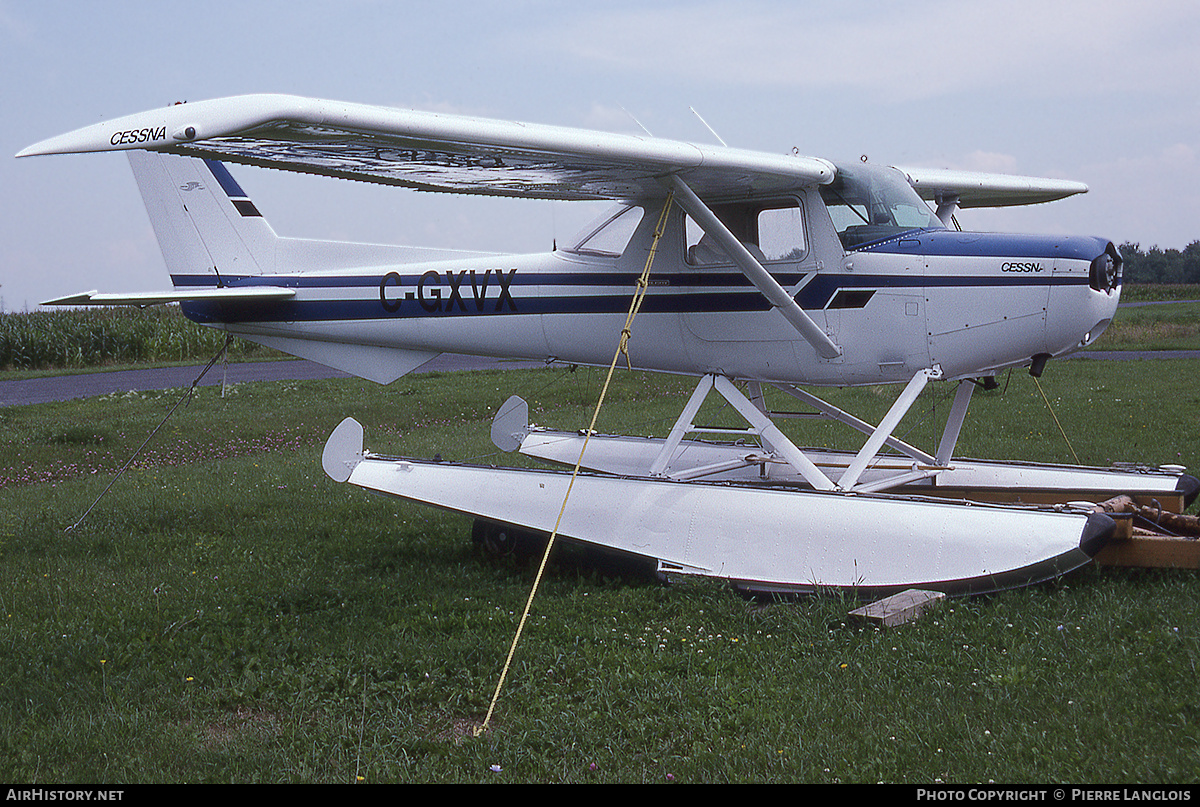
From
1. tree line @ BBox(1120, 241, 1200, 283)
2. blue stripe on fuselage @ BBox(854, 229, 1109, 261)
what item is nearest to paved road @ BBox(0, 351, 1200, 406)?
blue stripe on fuselage @ BBox(854, 229, 1109, 261)

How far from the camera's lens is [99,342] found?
1070 inches

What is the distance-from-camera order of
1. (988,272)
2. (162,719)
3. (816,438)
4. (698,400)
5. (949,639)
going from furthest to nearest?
Result: 1. (816,438)
2. (698,400)
3. (988,272)
4. (949,639)
5. (162,719)

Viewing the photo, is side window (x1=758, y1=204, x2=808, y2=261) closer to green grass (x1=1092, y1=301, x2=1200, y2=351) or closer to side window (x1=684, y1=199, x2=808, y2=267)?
side window (x1=684, y1=199, x2=808, y2=267)

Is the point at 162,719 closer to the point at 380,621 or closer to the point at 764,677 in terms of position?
the point at 380,621

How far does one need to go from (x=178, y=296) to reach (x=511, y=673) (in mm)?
4718

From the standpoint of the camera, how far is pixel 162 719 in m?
4.40

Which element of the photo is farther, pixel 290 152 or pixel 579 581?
pixel 579 581

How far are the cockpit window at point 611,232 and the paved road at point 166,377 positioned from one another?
10310 mm

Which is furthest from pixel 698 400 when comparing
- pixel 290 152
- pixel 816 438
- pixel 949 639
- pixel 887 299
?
pixel 816 438

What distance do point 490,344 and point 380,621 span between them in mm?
2887

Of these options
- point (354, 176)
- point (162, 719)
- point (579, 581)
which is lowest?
point (579, 581)

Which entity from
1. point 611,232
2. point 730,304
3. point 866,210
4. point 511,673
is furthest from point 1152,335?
point 511,673

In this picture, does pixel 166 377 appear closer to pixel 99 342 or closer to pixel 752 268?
pixel 99 342

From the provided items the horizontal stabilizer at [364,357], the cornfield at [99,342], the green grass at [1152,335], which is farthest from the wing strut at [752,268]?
the cornfield at [99,342]
